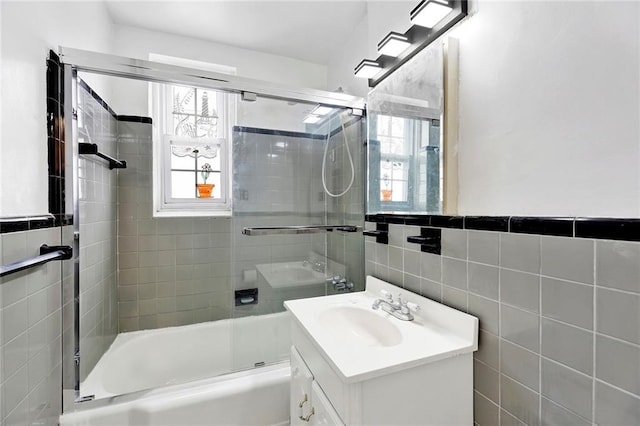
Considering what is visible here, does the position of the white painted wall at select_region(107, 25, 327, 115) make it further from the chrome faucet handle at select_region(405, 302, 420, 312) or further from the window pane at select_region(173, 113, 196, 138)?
the chrome faucet handle at select_region(405, 302, 420, 312)

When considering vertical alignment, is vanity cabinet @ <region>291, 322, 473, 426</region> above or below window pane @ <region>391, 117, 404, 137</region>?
below

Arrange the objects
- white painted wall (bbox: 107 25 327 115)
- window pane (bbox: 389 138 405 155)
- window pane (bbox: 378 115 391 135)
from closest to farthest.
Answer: window pane (bbox: 389 138 405 155) → window pane (bbox: 378 115 391 135) → white painted wall (bbox: 107 25 327 115)

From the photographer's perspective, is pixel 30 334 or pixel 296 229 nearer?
pixel 30 334

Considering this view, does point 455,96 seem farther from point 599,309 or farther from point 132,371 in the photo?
point 132,371

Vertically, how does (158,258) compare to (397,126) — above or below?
below

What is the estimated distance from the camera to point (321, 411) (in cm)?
90

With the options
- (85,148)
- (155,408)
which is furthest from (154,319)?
(85,148)

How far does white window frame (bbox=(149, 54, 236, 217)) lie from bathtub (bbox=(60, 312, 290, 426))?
91cm

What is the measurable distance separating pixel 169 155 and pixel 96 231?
0.83 m

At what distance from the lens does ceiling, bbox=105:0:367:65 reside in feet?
5.91

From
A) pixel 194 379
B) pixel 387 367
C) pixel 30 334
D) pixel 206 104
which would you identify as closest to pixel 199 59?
pixel 206 104

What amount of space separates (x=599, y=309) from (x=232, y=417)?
150 cm

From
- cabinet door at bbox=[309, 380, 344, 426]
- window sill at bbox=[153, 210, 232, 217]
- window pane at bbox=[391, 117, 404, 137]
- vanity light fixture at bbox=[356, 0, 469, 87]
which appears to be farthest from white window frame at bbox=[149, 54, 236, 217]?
cabinet door at bbox=[309, 380, 344, 426]

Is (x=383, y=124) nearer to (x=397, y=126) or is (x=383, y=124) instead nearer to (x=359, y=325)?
(x=397, y=126)
